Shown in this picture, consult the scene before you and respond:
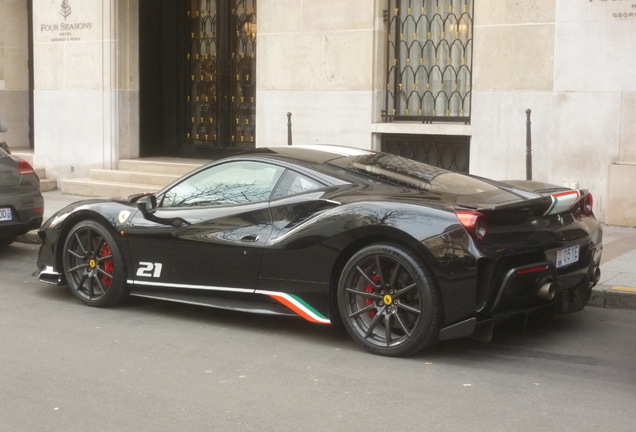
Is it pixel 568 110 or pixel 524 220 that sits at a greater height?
pixel 568 110

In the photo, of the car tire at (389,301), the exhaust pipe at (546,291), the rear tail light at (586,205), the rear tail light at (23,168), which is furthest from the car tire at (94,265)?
the rear tail light at (586,205)

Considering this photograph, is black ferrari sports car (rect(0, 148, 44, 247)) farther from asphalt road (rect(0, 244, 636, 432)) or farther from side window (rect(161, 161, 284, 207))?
side window (rect(161, 161, 284, 207))

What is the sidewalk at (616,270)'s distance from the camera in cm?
788

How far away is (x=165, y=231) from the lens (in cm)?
749

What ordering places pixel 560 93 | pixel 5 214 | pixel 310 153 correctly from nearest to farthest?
1. pixel 310 153
2. pixel 5 214
3. pixel 560 93

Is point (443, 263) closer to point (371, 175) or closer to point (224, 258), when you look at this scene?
point (371, 175)

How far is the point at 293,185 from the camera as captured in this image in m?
7.07

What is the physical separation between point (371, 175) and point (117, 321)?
2.30 m

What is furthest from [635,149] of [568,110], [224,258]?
[224,258]

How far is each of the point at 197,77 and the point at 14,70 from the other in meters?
4.36

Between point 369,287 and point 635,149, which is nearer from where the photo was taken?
point 369,287

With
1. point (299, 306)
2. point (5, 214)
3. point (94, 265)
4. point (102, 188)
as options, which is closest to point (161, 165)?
point (102, 188)

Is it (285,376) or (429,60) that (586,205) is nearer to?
(285,376)

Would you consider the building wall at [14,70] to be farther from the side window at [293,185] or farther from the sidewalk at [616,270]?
the side window at [293,185]
